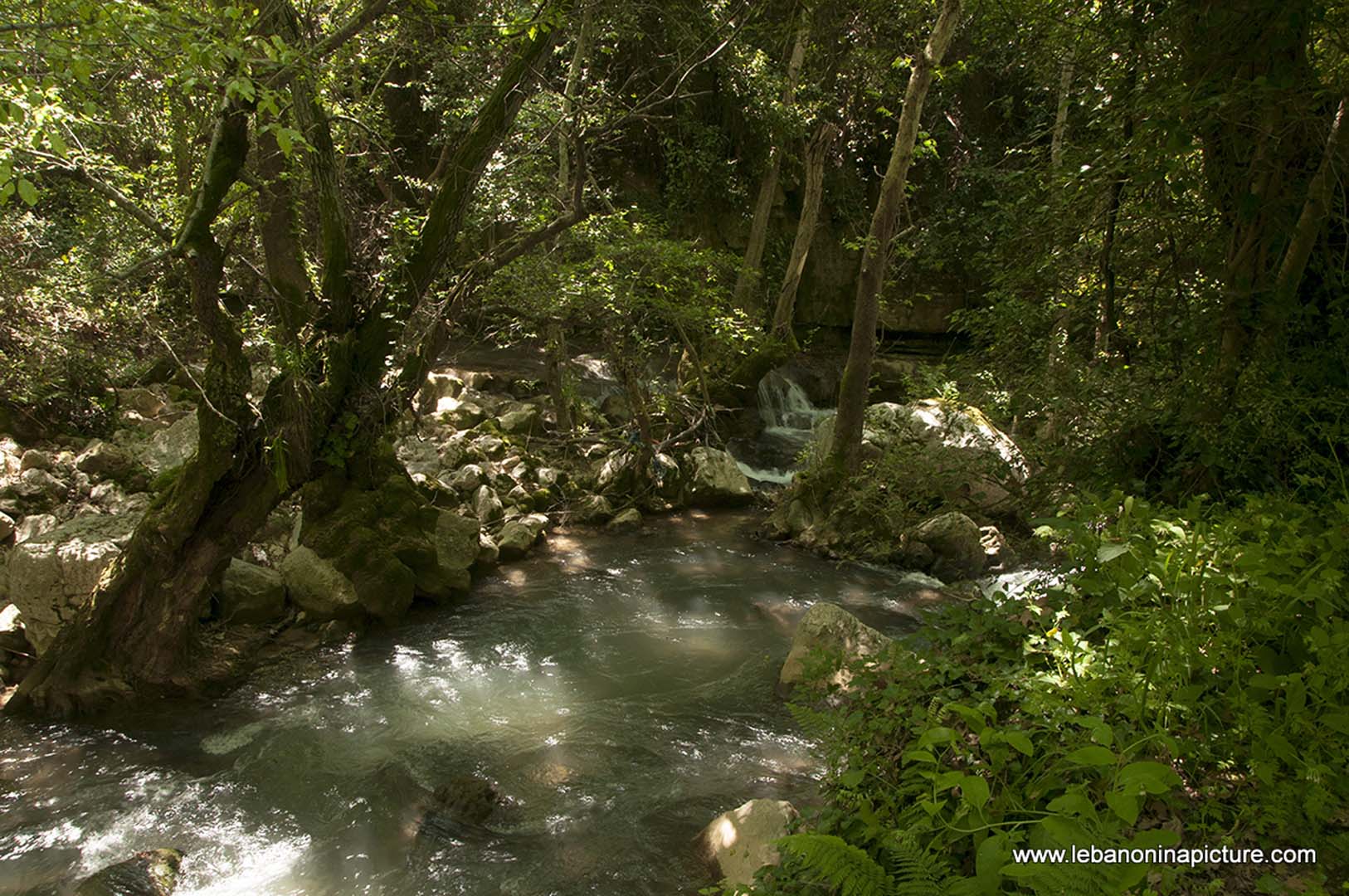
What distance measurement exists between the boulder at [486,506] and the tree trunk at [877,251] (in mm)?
4378

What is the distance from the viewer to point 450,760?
16.8ft

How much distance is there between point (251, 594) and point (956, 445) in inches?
273

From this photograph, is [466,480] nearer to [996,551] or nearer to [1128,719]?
[996,551]

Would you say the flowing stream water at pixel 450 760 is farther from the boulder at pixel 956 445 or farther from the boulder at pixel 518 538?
the boulder at pixel 956 445

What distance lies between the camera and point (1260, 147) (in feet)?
12.3

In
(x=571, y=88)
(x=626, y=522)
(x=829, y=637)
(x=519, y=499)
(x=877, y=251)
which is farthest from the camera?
(x=626, y=522)

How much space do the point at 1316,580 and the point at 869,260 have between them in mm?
7396

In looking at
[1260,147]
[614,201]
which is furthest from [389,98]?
[1260,147]

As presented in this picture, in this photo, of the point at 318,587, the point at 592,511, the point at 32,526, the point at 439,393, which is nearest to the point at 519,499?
the point at 592,511

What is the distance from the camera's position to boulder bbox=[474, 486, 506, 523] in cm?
962

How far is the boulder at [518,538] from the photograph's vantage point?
9125mm

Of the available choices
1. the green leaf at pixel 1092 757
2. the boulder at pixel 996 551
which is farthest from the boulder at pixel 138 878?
the boulder at pixel 996 551

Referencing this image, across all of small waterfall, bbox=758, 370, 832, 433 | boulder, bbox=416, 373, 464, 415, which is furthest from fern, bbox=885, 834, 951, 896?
small waterfall, bbox=758, 370, 832, 433

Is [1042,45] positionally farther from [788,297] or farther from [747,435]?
[747,435]
